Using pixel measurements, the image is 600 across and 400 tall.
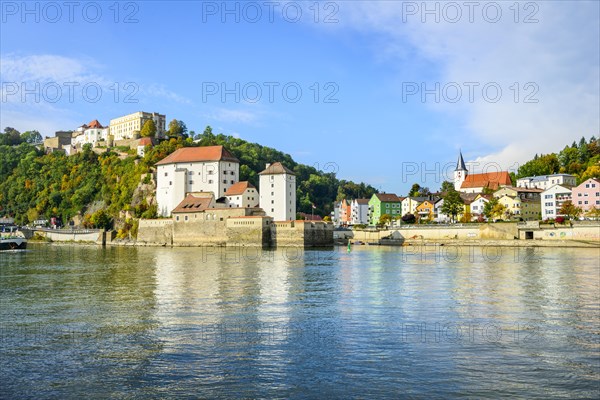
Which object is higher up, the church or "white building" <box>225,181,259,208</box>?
the church

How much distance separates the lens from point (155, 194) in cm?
7719

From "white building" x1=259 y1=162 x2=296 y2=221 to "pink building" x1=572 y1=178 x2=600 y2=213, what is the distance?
36173 mm

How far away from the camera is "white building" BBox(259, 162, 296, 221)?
6675 cm

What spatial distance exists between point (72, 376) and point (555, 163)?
3709 inches

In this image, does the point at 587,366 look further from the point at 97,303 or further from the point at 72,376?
the point at 97,303

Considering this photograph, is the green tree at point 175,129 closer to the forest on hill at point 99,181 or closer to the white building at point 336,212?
the forest on hill at point 99,181

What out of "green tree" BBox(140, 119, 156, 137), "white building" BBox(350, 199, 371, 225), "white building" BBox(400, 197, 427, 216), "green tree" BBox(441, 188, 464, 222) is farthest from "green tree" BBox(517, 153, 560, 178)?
"green tree" BBox(140, 119, 156, 137)

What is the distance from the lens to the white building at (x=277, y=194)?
219ft

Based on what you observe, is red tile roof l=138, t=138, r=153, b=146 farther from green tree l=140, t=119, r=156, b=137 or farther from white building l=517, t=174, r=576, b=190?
white building l=517, t=174, r=576, b=190

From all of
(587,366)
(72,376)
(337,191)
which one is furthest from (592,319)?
(337,191)

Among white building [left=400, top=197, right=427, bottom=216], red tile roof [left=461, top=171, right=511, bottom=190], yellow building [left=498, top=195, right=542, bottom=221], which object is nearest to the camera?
yellow building [left=498, top=195, right=542, bottom=221]

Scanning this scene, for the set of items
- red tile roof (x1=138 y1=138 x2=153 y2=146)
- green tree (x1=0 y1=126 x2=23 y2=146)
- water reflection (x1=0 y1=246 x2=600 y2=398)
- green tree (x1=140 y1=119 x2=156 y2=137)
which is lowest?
water reflection (x1=0 y1=246 x2=600 y2=398)

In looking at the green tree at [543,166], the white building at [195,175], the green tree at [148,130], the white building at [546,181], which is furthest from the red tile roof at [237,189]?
the green tree at [543,166]

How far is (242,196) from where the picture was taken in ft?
222
